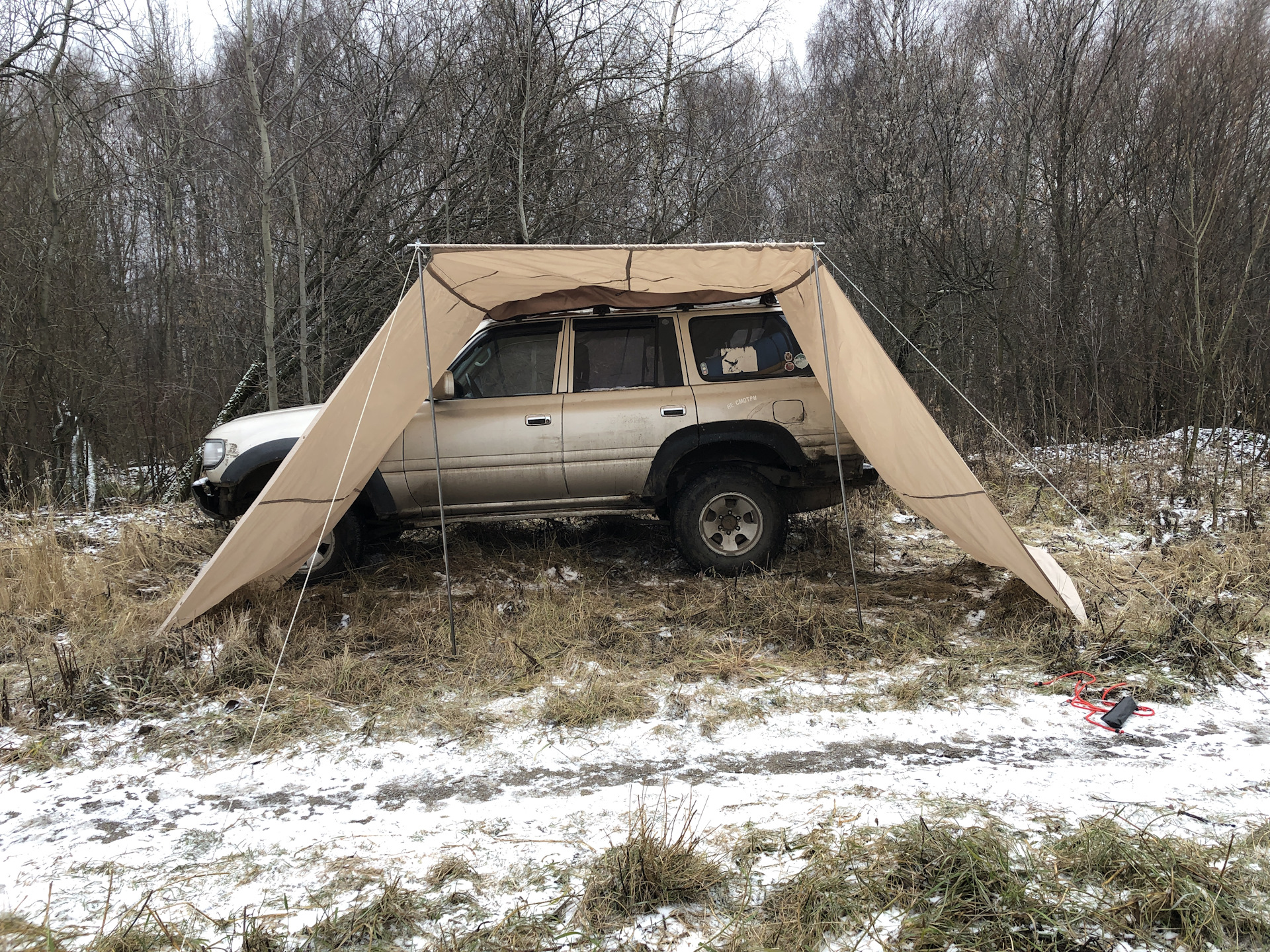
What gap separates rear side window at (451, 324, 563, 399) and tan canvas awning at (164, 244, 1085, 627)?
0.57 meters

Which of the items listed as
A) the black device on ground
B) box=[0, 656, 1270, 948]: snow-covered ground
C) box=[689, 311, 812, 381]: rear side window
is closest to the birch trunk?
box=[689, 311, 812, 381]: rear side window

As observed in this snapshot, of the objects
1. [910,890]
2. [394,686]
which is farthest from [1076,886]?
[394,686]

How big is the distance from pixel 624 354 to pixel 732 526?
1489 mm

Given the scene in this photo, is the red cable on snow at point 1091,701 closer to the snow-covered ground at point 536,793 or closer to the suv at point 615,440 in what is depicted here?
the snow-covered ground at point 536,793

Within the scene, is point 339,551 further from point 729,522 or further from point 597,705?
point 729,522

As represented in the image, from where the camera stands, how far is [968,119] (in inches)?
517

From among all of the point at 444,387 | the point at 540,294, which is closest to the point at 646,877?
the point at 444,387

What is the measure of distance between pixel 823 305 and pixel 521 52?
6.00 metres

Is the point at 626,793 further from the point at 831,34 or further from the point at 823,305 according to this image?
the point at 831,34

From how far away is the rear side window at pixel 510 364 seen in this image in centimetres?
582

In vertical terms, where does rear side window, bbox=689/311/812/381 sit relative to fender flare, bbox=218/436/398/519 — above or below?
above

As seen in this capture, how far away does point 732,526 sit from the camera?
5.81m

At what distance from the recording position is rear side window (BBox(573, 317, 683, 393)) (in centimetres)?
584

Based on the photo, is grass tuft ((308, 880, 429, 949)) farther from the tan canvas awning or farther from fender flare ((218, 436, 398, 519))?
fender flare ((218, 436, 398, 519))
